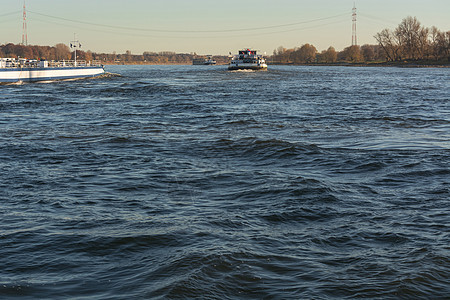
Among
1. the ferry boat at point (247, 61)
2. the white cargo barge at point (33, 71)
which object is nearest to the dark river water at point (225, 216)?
the white cargo barge at point (33, 71)

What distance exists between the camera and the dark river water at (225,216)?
6.16 metres

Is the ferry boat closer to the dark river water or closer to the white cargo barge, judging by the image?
the white cargo barge

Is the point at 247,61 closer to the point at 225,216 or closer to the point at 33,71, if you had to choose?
the point at 33,71

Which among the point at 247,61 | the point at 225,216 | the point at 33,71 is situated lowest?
the point at 225,216

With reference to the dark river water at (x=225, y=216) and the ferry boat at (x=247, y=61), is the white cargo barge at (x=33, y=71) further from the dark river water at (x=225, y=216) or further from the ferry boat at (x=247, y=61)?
the ferry boat at (x=247, y=61)

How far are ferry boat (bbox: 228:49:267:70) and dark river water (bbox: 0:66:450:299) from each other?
330 feet

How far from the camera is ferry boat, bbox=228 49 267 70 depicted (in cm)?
11764

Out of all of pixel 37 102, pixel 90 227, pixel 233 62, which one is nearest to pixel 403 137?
pixel 90 227

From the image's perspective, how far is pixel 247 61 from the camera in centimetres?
12012

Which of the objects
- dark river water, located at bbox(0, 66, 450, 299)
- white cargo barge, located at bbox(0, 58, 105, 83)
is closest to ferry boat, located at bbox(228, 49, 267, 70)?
white cargo barge, located at bbox(0, 58, 105, 83)

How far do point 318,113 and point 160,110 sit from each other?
8.81 metres

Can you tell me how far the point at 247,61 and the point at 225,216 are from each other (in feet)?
373

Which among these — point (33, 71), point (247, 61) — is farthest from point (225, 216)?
point (247, 61)

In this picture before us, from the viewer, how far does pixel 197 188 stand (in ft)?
35.3
